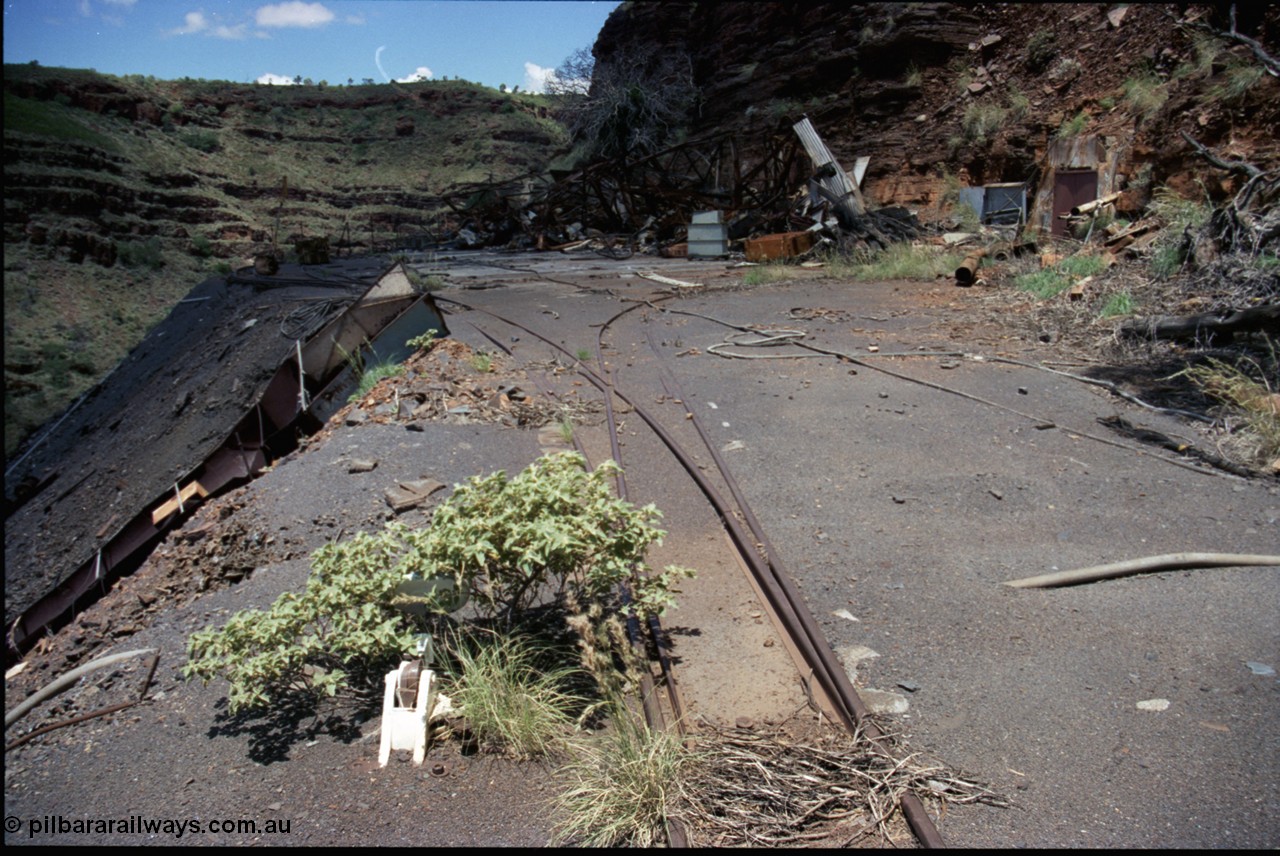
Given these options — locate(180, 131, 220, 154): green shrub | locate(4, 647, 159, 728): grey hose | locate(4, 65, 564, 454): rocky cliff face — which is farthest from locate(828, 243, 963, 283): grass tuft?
locate(180, 131, 220, 154): green shrub

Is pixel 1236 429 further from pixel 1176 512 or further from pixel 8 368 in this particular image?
pixel 8 368

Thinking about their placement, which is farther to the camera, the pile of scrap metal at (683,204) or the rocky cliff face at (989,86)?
the pile of scrap metal at (683,204)

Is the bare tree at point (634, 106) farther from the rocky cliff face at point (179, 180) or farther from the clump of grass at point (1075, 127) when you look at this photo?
the clump of grass at point (1075, 127)

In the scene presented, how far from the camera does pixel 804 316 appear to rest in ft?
41.9

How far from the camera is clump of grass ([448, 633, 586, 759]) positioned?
3.41 meters

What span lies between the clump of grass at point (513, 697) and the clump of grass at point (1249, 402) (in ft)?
18.1

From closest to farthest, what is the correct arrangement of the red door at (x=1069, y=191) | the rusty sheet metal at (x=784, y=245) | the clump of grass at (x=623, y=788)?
1. the clump of grass at (x=623, y=788)
2. the red door at (x=1069, y=191)
3. the rusty sheet metal at (x=784, y=245)

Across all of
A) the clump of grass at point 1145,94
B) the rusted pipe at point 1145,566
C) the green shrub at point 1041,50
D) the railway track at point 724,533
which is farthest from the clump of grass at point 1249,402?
the green shrub at point 1041,50

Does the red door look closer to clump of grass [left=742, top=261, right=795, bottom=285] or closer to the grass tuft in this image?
the grass tuft

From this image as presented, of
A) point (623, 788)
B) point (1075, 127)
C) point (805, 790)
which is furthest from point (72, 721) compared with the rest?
point (1075, 127)

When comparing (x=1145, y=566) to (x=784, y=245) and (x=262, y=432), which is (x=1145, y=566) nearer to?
(x=262, y=432)

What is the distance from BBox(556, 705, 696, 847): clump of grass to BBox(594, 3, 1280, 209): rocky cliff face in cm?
1330

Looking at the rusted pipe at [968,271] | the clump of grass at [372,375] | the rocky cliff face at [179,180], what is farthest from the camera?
the rocky cliff face at [179,180]

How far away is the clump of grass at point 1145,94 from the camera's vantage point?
15734 millimetres
